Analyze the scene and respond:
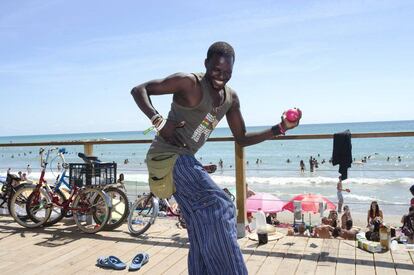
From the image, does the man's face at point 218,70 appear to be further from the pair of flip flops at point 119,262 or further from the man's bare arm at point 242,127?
the pair of flip flops at point 119,262

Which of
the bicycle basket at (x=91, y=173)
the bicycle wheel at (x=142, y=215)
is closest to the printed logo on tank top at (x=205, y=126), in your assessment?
the bicycle wheel at (x=142, y=215)

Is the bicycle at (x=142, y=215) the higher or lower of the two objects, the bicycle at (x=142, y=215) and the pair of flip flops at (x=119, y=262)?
the higher

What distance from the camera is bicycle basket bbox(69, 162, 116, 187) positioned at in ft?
17.6

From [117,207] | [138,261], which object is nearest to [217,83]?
[138,261]

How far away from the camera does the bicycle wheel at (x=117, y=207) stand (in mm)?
5203

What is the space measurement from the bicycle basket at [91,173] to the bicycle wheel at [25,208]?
0.43 meters

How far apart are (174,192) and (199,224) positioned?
247 millimetres

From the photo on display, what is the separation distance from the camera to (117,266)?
12.1 ft

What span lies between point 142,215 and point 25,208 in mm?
1701

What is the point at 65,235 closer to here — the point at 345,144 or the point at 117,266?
the point at 117,266

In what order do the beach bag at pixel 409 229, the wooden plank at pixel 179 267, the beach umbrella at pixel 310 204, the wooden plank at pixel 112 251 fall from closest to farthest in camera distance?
1. the wooden plank at pixel 179 267
2. the wooden plank at pixel 112 251
3. the beach bag at pixel 409 229
4. the beach umbrella at pixel 310 204

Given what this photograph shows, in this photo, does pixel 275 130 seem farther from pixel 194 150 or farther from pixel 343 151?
pixel 343 151

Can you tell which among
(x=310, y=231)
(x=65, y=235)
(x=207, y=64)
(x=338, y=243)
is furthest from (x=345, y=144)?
(x=310, y=231)

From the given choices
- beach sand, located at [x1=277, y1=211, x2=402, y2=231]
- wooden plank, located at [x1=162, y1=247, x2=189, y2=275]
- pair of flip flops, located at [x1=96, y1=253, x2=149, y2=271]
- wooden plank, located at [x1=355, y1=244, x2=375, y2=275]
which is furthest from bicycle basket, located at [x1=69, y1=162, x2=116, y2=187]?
beach sand, located at [x1=277, y1=211, x2=402, y2=231]
